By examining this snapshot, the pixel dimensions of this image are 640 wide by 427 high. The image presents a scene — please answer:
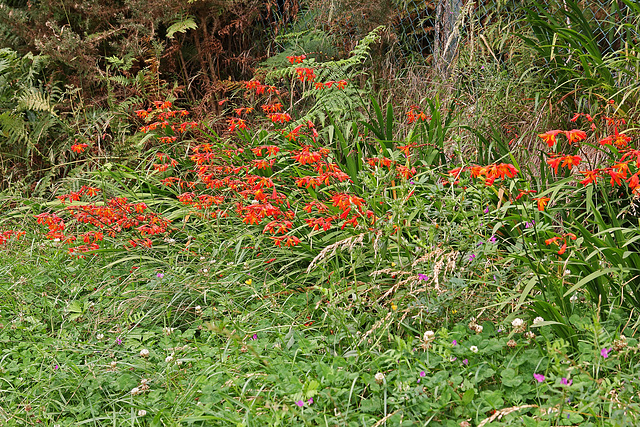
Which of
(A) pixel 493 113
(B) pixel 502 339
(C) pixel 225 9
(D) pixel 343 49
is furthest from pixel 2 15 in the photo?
(B) pixel 502 339

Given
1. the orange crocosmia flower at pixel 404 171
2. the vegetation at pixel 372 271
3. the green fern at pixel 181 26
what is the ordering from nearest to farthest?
the vegetation at pixel 372 271 → the orange crocosmia flower at pixel 404 171 → the green fern at pixel 181 26

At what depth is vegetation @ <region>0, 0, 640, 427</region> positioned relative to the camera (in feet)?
5.82

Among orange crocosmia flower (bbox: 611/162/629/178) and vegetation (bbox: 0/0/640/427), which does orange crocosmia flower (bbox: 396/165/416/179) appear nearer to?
vegetation (bbox: 0/0/640/427)

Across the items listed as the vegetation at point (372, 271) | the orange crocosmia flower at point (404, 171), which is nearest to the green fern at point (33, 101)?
the vegetation at point (372, 271)

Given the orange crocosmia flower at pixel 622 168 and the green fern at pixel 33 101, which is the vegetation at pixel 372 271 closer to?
the orange crocosmia flower at pixel 622 168

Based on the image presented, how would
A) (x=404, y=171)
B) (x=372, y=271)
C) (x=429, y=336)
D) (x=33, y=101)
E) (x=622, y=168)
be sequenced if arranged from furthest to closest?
(x=33, y=101), (x=404, y=171), (x=372, y=271), (x=622, y=168), (x=429, y=336)

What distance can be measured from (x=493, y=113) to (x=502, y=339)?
1.99 meters

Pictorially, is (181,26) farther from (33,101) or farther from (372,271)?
(372,271)

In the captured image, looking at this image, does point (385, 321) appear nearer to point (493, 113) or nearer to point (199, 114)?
point (493, 113)

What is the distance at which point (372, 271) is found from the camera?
91.0 inches

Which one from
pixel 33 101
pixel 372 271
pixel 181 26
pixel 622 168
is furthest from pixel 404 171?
pixel 33 101

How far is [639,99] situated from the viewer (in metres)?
2.98

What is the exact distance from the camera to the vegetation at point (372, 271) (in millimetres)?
1773

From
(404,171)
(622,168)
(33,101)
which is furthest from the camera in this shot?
(33,101)
